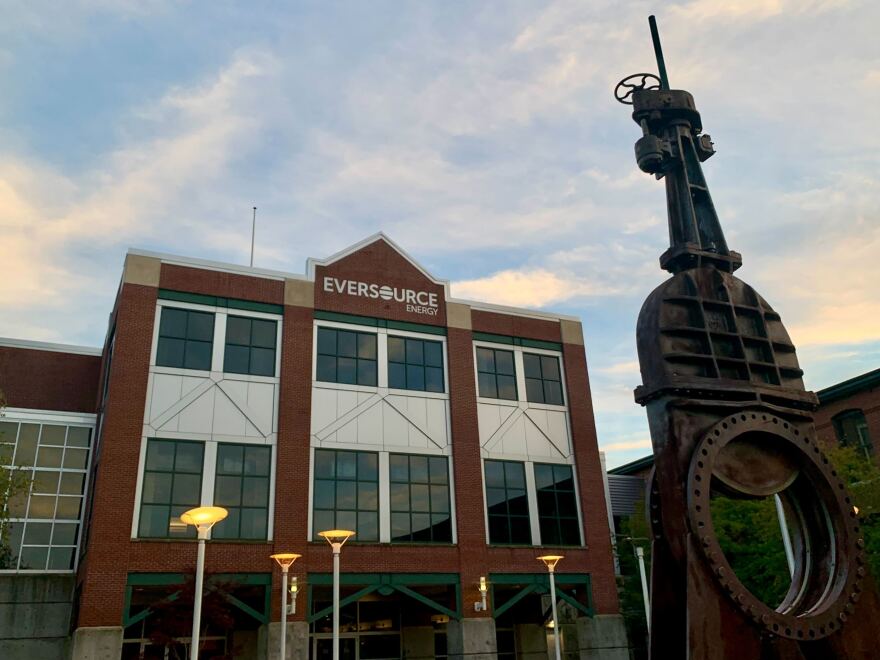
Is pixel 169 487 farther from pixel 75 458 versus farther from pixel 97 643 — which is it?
pixel 75 458

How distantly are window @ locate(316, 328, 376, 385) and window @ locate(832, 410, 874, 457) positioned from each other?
26.5 metres

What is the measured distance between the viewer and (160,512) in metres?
25.6

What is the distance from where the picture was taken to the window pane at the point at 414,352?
104 ft

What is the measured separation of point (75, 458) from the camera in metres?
29.5

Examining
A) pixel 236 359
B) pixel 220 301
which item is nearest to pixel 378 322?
pixel 236 359

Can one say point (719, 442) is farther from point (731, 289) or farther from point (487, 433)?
point (487, 433)

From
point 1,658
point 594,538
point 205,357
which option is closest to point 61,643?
point 1,658

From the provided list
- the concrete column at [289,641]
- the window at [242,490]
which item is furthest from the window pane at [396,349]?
the concrete column at [289,641]

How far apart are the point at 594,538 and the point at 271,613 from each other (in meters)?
13.8

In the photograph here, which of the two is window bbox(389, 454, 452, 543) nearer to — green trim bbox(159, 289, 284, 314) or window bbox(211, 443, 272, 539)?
window bbox(211, 443, 272, 539)

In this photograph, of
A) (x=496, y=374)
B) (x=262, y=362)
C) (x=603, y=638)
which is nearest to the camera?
(x=262, y=362)

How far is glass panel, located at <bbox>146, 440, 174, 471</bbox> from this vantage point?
85.7 ft

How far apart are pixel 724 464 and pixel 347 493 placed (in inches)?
769

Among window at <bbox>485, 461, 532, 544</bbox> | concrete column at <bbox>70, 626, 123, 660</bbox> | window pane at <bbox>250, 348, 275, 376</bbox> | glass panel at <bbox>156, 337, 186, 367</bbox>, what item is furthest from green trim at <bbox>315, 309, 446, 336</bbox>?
concrete column at <bbox>70, 626, 123, 660</bbox>
